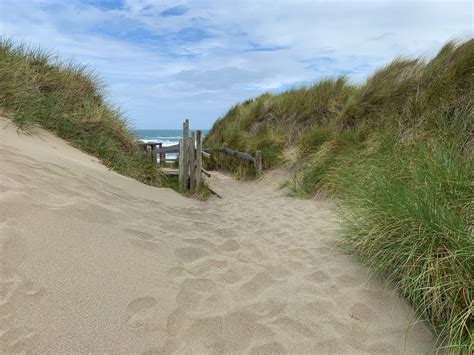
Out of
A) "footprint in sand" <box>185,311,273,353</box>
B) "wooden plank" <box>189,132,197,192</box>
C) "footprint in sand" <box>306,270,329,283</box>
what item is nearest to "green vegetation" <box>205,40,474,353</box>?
"footprint in sand" <box>306,270,329,283</box>

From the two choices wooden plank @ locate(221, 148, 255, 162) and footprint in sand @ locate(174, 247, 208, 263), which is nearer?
footprint in sand @ locate(174, 247, 208, 263)

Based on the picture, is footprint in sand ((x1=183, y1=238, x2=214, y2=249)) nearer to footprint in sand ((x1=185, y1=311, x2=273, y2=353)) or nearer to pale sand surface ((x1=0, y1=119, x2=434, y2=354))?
pale sand surface ((x1=0, y1=119, x2=434, y2=354))

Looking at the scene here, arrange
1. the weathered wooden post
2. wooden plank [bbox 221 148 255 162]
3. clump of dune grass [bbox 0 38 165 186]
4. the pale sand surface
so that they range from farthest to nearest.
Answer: wooden plank [bbox 221 148 255 162]
the weathered wooden post
clump of dune grass [bbox 0 38 165 186]
the pale sand surface

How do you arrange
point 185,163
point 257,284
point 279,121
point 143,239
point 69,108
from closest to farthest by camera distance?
point 257,284 < point 143,239 < point 69,108 < point 185,163 < point 279,121

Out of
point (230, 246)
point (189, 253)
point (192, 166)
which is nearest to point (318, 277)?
point (230, 246)

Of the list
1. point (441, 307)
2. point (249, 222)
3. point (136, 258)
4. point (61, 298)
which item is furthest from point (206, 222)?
point (441, 307)

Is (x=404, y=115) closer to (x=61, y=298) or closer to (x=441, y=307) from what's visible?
(x=441, y=307)

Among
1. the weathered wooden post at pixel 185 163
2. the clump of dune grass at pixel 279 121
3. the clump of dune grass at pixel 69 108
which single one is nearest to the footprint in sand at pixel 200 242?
the clump of dune grass at pixel 69 108

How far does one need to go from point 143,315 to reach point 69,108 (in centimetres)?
611

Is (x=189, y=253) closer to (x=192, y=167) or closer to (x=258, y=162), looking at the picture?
(x=192, y=167)

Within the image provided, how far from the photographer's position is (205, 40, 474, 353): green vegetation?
2309mm

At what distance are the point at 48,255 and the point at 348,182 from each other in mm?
4002

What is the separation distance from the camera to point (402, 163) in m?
4.60

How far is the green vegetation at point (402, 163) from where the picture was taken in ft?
7.57
